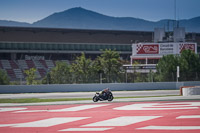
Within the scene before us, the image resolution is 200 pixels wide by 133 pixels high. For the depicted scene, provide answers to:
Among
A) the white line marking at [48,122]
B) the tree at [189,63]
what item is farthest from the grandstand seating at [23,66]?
the white line marking at [48,122]

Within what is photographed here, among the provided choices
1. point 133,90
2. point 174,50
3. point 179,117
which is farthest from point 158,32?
point 179,117

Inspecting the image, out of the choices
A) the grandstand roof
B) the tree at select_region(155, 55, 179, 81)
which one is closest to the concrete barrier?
the tree at select_region(155, 55, 179, 81)

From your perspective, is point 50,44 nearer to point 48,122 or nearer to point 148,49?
point 148,49

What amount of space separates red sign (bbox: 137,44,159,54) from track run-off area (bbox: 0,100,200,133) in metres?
53.8

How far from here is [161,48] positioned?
7581cm

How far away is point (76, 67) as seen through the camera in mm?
57594

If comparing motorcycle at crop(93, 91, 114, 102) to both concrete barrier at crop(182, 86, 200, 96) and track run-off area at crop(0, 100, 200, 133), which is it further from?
concrete barrier at crop(182, 86, 200, 96)

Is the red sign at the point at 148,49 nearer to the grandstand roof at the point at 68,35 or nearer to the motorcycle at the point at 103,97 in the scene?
the grandstand roof at the point at 68,35

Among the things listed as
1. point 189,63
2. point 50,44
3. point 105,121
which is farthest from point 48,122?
point 50,44

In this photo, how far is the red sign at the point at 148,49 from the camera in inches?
2980

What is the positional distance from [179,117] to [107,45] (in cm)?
7164

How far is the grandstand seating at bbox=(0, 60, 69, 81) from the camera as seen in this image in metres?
77.2

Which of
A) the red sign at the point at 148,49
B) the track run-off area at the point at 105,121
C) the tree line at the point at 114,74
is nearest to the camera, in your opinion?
the track run-off area at the point at 105,121

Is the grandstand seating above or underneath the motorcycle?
above
